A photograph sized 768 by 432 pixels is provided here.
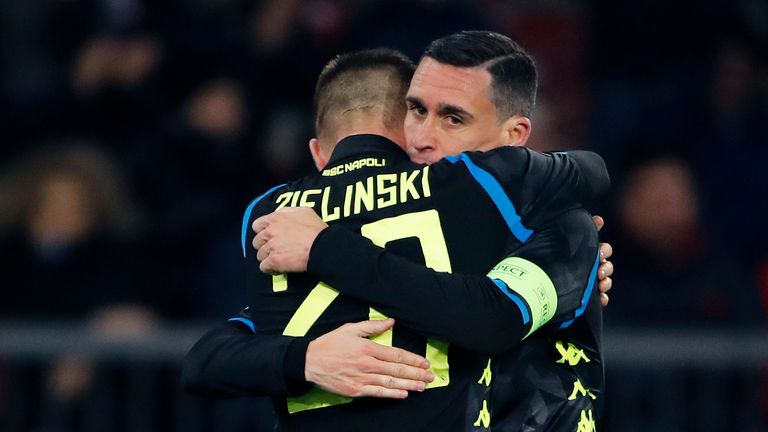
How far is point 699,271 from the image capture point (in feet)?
25.6

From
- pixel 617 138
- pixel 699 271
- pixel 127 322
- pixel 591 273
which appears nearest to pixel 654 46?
pixel 617 138

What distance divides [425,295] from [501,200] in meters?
0.40

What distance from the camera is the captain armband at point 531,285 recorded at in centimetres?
437

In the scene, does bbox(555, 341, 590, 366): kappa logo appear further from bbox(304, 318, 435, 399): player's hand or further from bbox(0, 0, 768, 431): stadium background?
bbox(0, 0, 768, 431): stadium background

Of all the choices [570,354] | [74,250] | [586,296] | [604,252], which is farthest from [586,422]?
[74,250]

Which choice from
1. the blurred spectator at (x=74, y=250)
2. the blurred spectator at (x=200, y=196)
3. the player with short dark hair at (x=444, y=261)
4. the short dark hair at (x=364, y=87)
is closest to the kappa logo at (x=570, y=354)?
the player with short dark hair at (x=444, y=261)

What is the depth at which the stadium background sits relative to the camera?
7.67 metres

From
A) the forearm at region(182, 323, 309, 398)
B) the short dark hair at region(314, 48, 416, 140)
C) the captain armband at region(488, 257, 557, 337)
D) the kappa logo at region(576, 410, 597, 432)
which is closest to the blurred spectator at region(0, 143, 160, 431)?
the forearm at region(182, 323, 309, 398)

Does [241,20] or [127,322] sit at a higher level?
[241,20]

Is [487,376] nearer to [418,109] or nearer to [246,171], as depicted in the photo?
[418,109]

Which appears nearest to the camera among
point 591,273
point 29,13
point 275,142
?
point 591,273

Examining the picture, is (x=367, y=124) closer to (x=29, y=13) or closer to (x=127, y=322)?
(x=127, y=322)

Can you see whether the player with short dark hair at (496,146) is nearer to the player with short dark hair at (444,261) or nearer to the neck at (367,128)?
the neck at (367,128)

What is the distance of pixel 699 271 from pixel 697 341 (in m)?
0.45
